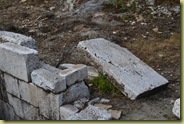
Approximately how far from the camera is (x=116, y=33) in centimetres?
664

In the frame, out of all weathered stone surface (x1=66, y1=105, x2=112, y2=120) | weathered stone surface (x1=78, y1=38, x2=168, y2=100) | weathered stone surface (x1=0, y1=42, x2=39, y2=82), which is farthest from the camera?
weathered stone surface (x1=78, y1=38, x2=168, y2=100)

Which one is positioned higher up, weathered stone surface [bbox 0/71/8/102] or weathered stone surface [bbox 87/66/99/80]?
weathered stone surface [bbox 87/66/99/80]

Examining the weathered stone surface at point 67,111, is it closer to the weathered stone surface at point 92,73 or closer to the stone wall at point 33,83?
the stone wall at point 33,83

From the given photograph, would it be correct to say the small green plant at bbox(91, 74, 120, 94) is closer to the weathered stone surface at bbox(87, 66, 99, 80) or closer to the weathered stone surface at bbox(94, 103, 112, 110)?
the weathered stone surface at bbox(87, 66, 99, 80)

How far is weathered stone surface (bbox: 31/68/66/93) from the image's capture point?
4.30 metres

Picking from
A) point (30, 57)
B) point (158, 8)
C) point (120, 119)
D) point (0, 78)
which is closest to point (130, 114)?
point (120, 119)

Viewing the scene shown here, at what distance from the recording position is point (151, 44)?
6207mm

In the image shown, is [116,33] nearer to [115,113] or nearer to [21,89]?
[21,89]

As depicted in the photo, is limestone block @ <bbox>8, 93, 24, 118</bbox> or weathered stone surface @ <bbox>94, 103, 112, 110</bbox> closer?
weathered stone surface @ <bbox>94, 103, 112, 110</bbox>

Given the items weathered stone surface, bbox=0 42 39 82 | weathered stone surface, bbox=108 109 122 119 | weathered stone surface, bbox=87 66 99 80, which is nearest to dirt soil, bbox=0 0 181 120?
weathered stone surface, bbox=108 109 122 119

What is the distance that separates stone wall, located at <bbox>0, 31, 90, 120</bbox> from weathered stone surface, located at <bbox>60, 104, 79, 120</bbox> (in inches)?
0.8

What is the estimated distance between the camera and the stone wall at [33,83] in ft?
14.5

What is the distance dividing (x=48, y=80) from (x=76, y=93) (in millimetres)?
420

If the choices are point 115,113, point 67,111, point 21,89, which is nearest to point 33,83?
point 21,89
